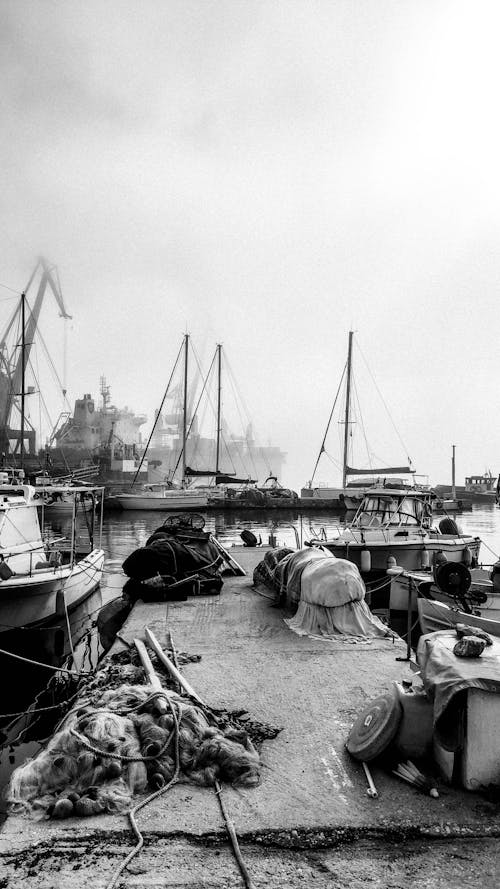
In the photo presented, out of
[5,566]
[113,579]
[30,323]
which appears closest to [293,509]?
[113,579]

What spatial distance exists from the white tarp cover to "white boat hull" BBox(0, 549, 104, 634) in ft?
20.6

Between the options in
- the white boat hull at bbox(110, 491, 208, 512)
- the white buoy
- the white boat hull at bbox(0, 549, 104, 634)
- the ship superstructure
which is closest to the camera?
the white boat hull at bbox(0, 549, 104, 634)

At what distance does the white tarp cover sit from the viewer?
8523 millimetres

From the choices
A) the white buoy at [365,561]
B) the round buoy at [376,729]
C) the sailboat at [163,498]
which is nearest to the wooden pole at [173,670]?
the round buoy at [376,729]

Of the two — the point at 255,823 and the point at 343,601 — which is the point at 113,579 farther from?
the point at 255,823

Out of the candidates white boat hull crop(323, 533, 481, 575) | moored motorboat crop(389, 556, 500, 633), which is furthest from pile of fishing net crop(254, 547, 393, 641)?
white boat hull crop(323, 533, 481, 575)

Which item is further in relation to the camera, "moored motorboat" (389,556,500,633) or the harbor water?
"moored motorboat" (389,556,500,633)

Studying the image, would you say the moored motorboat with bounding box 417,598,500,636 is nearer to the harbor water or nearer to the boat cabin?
the harbor water

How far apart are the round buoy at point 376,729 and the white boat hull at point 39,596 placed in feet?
30.4

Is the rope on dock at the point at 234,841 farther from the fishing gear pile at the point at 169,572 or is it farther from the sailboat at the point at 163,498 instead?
the sailboat at the point at 163,498

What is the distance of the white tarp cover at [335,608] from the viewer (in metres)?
8.52

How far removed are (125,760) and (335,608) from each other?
484 centimetres

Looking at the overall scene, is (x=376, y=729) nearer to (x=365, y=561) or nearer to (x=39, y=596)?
(x=39, y=596)

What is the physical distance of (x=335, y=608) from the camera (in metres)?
8.69
